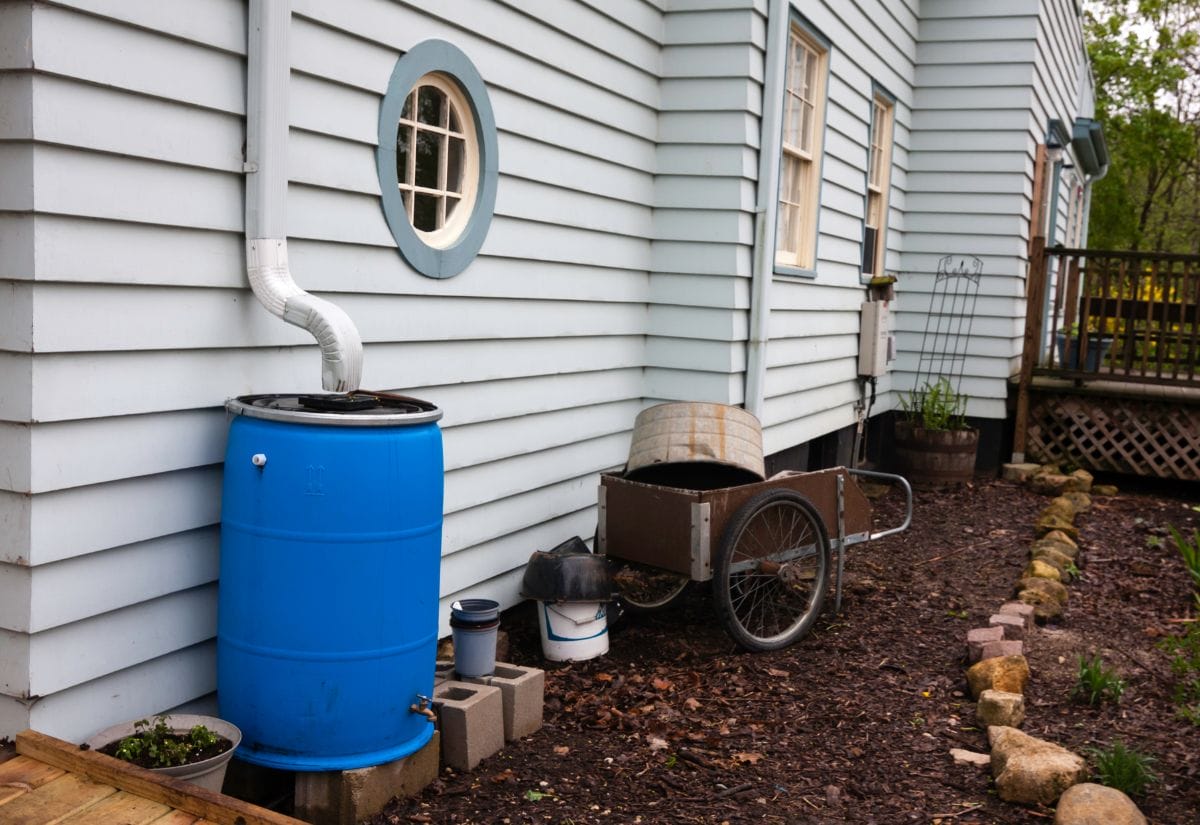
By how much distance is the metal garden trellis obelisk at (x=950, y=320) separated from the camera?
10.7 meters

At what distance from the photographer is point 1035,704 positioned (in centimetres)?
455

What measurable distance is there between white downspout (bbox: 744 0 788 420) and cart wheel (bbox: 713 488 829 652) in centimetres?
121

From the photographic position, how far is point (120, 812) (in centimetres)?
268

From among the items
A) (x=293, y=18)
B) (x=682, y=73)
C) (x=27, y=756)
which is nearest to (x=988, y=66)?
(x=682, y=73)

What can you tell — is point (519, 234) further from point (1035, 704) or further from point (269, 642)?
point (1035, 704)

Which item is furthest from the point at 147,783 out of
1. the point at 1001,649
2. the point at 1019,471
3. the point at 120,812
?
the point at 1019,471

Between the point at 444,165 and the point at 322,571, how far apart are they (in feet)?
6.52

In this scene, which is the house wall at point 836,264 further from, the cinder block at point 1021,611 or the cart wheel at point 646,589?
the cinder block at point 1021,611

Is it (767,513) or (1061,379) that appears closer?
(767,513)

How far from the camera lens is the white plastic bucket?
482cm

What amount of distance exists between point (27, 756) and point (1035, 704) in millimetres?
3530

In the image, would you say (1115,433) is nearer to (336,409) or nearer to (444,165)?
(444,165)

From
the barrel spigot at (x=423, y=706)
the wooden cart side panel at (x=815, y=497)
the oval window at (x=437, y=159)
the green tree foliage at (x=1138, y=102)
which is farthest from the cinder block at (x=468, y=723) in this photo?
the green tree foliage at (x=1138, y=102)

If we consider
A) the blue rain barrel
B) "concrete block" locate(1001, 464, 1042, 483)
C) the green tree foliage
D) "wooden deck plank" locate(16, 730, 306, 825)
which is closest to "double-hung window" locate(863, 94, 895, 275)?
"concrete block" locate(1001, 464, 1042, 483)
